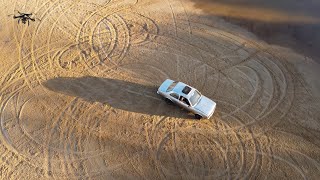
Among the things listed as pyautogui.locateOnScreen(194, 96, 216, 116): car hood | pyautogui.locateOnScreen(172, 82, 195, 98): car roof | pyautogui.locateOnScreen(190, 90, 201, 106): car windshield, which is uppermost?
pyautogui.locateOnScreen(172, 82, 195, 98): car roof

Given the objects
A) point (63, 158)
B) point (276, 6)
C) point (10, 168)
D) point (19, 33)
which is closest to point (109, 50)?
point (19, 33)

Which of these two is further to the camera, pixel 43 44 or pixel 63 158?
pixel 43 44

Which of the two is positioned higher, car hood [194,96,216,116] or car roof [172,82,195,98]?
car roof [172,82,195,98]

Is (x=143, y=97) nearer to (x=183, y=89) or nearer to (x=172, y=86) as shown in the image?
(x=172, y=86)

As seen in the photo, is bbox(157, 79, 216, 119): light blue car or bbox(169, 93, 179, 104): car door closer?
bbox(157, 79, 216, 119): light blue car

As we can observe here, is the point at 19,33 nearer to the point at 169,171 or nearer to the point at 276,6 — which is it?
the point at 169,171

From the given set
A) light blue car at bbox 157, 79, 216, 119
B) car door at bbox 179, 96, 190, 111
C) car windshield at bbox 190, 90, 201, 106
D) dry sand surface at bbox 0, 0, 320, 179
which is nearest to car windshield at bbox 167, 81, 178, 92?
light blue car at bbox 157, 79, 216, 119

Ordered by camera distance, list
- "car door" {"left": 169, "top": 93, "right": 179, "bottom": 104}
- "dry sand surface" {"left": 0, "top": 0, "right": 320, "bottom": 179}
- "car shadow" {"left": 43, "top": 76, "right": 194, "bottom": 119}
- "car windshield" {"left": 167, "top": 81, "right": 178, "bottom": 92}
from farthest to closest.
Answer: "car shadow" {"left": 43, "top": 76, "right": 194, "bottom": 119} < "car windshield" {"left": 167, "top": 81, "right": 178, "bottom": 92} < "car door" {"left": 169, "top": 93, "right": 179, "bottom": 104} < "dry sand surface" {"left": 0, "top": 0, "right": 320, "bottom": 179}

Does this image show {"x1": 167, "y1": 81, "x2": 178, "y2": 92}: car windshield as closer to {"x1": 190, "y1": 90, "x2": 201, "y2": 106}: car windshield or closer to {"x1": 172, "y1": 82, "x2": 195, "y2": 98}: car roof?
{"x1": 172, "y1": 82, "x2": 195, "y2": 98}: car roof
